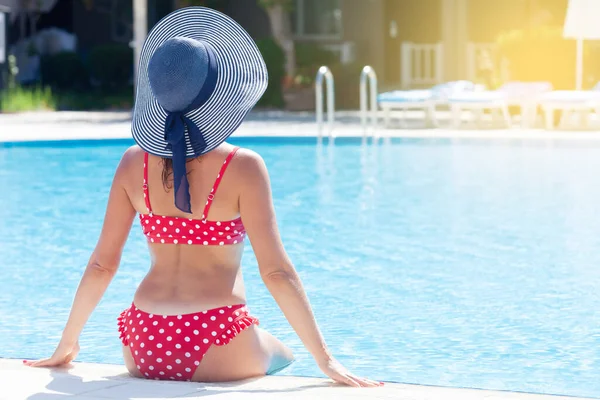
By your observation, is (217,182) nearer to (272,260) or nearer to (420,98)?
(272,260)

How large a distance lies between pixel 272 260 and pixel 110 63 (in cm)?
2082

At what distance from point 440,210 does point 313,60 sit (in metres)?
13.3

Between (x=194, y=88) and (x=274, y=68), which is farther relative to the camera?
(x=274, y=68)

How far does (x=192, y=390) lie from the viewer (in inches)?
127

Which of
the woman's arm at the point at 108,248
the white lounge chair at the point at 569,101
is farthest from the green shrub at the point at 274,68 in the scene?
the woman's arm at the point at 108,248

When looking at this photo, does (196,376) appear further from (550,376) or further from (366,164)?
(366,164)

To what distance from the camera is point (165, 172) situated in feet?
11.2

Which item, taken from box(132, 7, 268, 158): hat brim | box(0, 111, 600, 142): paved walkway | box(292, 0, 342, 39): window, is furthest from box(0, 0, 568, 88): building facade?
box(132, 7, 268, 158): hat brim

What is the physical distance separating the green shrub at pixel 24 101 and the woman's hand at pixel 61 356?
1701 centimetres

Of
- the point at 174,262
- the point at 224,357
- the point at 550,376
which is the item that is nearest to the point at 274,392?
the point at 224,357

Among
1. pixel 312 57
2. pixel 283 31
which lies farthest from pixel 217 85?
pixel 312 57

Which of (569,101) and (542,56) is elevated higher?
(542,56)

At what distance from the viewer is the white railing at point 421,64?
78.4 feet

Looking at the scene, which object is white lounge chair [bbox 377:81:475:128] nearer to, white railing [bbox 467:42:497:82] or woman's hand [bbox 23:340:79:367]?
white railing [bbox 467:42:497:82]
